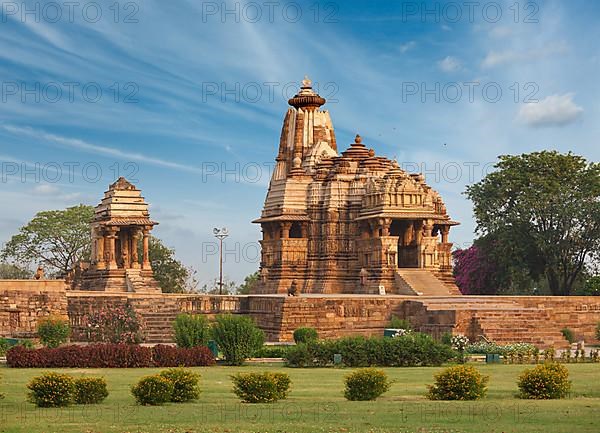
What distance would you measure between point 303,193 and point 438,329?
17.5 meters

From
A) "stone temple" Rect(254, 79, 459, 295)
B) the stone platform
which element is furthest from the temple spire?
the stone platform

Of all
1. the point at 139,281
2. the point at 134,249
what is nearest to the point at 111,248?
the point at 134,249

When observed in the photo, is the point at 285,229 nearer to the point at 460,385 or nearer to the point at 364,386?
the point at 364,386

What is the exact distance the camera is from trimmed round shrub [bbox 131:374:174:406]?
18.1 metres

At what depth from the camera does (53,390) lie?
58.7ft

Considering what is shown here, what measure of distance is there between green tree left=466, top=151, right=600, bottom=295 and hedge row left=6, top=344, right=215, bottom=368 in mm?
32041

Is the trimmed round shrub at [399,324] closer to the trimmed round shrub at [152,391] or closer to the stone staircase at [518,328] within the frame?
the stone staircase at [518,328]

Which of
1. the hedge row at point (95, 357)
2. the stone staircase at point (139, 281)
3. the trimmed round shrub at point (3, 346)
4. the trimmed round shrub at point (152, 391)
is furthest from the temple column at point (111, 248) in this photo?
the trimmed round shrub at point (152, 391)

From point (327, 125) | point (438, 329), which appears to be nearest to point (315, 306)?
point (438, 329)

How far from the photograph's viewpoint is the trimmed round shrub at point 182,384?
18.6 m

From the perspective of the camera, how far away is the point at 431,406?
58.3 ft

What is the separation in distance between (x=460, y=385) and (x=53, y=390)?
20.8 feet

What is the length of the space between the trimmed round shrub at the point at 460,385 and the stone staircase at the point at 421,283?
27.4m

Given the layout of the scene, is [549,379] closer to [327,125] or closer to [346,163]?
[346,163]
